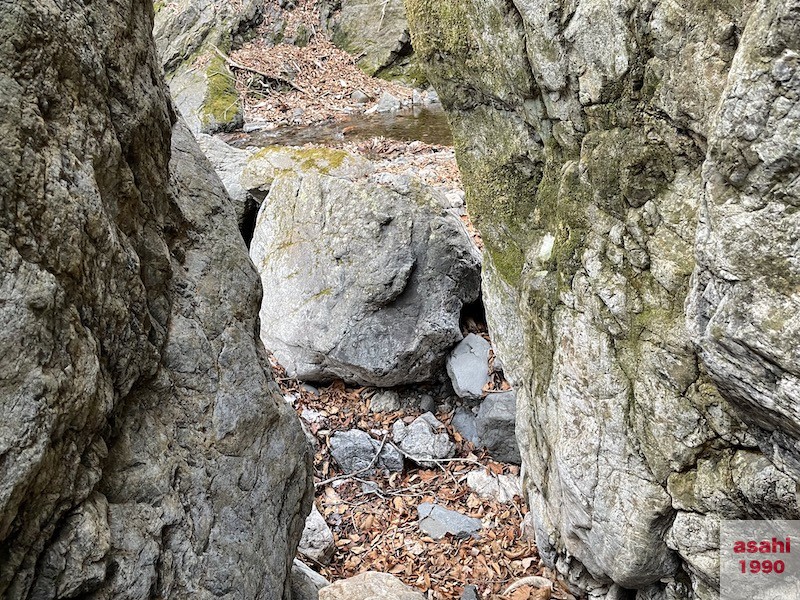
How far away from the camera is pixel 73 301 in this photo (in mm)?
2018

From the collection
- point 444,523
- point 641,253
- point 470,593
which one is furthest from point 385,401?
point 641,253

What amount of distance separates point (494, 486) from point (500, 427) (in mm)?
547

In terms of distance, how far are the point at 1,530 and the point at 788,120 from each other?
2.76 m

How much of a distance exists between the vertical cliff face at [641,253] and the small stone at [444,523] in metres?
0.71

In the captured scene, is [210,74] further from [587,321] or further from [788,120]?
[788,120]

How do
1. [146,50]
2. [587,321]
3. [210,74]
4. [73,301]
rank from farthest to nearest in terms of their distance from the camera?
1. [210,74]
2. [587,321]
3. [146,50]
4. [73,301]

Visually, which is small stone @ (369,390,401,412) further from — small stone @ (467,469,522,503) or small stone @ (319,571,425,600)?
small stone @ (319,571,425,600)

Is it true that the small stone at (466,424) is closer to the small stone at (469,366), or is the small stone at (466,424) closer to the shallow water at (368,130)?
the small stone at (469,366)

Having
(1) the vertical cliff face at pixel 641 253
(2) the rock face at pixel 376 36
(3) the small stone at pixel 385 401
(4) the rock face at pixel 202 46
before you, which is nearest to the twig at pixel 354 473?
(3) the small stone at pixel 385 401

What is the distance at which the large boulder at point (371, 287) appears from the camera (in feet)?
21.0

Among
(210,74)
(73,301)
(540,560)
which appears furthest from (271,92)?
(73,301)

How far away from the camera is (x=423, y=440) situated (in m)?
6.15

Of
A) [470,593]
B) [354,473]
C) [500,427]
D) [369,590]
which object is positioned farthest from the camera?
[354,473]

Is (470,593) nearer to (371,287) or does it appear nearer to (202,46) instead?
(371,287)
